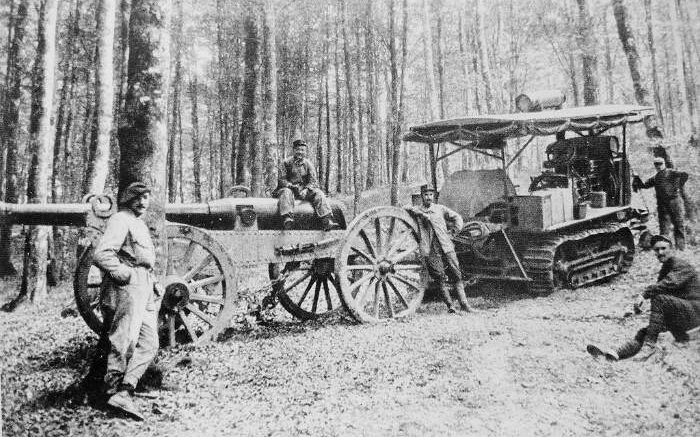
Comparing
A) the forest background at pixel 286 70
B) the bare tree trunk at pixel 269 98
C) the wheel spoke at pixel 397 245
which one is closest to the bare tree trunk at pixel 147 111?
the forest background at pixel 286 70

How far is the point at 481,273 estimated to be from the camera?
26.4ft

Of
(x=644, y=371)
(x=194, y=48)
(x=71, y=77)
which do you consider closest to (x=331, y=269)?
(x=644, y=371)

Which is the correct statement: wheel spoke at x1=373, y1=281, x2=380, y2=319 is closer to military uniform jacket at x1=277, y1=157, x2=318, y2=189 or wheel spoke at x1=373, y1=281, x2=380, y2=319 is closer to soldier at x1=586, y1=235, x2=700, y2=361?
military uniform jacket at x1=277, y1=157, x2=318, y2=189

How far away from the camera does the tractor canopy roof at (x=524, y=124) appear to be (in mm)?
6695

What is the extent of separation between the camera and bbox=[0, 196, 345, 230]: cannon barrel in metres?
4.53

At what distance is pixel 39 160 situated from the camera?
5980 millimetres

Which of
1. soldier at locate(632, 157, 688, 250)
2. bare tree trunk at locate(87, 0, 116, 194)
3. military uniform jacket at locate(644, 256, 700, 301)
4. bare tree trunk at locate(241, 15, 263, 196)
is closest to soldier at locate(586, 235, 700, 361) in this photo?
military uniform jacket at locate(644, 256, 700, 301)

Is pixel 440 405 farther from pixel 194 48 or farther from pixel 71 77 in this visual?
pixel 194 48

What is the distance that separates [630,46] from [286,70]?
14.6 metres

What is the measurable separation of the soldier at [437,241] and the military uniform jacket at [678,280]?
133 inches

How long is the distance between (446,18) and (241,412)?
22.6m

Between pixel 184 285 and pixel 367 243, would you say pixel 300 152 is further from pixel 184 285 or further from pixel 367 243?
pixel 184 285

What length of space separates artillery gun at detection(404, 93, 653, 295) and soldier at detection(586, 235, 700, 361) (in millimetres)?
3556

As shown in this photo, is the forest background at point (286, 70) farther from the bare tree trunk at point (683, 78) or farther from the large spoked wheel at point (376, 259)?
the large spoked wheel at point (376, 259)
